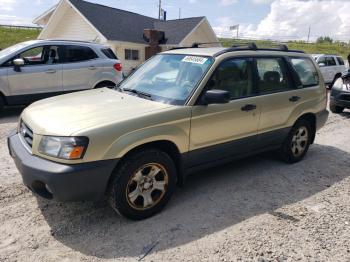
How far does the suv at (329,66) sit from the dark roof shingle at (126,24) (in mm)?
8358

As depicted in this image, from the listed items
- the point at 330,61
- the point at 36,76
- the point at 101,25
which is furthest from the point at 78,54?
the point at 330,61

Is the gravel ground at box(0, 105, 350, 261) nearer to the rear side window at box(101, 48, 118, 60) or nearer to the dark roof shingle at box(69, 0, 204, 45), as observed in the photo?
the rear side window at box(101, 48, 118, 60)

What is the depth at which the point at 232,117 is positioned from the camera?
4348mm

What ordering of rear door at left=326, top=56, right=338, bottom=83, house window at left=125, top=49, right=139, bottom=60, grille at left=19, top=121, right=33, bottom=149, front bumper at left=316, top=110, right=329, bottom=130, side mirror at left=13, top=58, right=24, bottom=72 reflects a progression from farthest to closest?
house window at left=125, top=49, right=139, bottom=60 < rear door at left=326, top=56, right=338, bottom=83 < side mirror at left=13, top=58, right=24, bottom=72 < front bumper at left=316, top=110, right=329, bottom=130 < grille at left=19, top=121, right=33, bottom=149

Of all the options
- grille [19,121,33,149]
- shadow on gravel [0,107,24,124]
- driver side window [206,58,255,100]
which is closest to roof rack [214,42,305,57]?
driver side window [206,58,255,100]

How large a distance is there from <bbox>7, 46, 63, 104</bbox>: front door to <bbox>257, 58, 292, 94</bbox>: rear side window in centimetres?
555

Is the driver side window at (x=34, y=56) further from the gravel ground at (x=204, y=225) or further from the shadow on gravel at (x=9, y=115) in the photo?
the gravel ground at (x=204, y=225)

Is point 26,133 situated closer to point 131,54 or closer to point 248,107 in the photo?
point 248,107

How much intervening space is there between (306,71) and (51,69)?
232 inches

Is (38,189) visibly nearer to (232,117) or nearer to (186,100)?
(186,100)

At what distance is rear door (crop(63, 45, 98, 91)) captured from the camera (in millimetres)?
8766

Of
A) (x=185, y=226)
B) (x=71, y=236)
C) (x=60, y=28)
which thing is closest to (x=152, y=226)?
(x=185, y=226)

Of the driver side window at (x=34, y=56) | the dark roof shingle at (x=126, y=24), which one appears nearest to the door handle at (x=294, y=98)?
the driver side window at (x=34, y=56)

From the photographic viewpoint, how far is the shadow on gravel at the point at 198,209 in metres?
3.31
